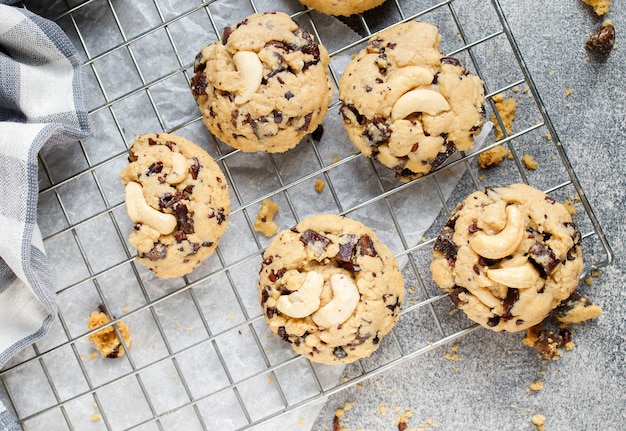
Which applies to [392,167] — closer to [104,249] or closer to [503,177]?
[503,177]

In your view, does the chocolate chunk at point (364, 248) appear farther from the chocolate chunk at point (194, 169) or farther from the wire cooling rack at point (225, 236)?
the chocolate chunk at point (194, 169)

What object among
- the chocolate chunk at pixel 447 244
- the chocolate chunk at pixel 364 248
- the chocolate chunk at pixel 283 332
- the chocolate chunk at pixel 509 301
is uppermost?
the chocolate chunk at pixel 364 248

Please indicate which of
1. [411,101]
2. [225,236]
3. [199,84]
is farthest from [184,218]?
[411,101]

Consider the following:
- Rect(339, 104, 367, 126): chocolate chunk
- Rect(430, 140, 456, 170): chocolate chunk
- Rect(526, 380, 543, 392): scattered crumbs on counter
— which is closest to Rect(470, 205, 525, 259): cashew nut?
Rect(430, 140, 456, 170): chocolate chunk

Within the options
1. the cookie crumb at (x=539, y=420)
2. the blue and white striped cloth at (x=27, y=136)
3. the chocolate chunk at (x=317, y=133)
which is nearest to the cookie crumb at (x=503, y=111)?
the chocolate chunk at (x=317, y=133)

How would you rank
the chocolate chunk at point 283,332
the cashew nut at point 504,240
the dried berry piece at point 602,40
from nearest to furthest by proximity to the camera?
the cashew nut at point 504,240 < the chocolate chunk at point 283,332 < the dried berry piece at point 602,40

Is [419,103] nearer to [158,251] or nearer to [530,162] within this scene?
[530,162]

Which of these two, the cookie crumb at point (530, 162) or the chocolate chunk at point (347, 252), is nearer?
the chocolate chunk at point (347, 252)
